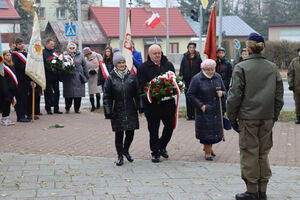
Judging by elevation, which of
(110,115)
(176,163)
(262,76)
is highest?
(262,76)

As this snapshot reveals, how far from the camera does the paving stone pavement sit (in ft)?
19.6

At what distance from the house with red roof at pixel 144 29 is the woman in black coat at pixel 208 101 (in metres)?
46.3

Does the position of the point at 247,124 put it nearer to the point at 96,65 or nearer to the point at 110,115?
the point at 110,115

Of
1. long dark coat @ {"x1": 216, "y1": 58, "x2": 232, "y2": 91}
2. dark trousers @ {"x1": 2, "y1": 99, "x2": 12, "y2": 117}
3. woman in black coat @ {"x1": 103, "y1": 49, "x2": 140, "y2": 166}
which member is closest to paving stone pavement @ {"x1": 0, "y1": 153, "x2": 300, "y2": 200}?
woman in black coat @ {"x1": 103, "y1": 49, "x2": 140, "y2": 166}

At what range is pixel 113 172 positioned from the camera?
23.7 ft

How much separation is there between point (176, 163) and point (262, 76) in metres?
2.70

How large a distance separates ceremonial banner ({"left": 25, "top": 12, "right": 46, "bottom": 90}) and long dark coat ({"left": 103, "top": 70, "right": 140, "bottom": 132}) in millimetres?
5291

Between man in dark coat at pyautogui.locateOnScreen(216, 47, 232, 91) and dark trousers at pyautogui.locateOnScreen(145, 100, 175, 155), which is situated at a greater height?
man in dark coat at pyautogui.locateOnScreen(216, 47, 232, 91)

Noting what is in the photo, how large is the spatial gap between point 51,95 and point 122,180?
7844mm

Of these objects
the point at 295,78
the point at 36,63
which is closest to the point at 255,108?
the point at 295,78

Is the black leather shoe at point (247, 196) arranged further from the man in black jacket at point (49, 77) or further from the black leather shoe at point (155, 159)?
the man in black jacket at point (49, 77)

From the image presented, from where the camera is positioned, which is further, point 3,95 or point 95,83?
point 95,83

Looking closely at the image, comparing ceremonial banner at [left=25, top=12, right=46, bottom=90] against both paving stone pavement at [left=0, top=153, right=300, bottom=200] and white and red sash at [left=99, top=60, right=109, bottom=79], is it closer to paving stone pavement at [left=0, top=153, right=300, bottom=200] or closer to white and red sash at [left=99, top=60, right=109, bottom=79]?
white and red sash at [left=99, top=60, right=109, bottom=79]

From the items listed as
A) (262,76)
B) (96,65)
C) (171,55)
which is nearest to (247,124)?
(262,76)
